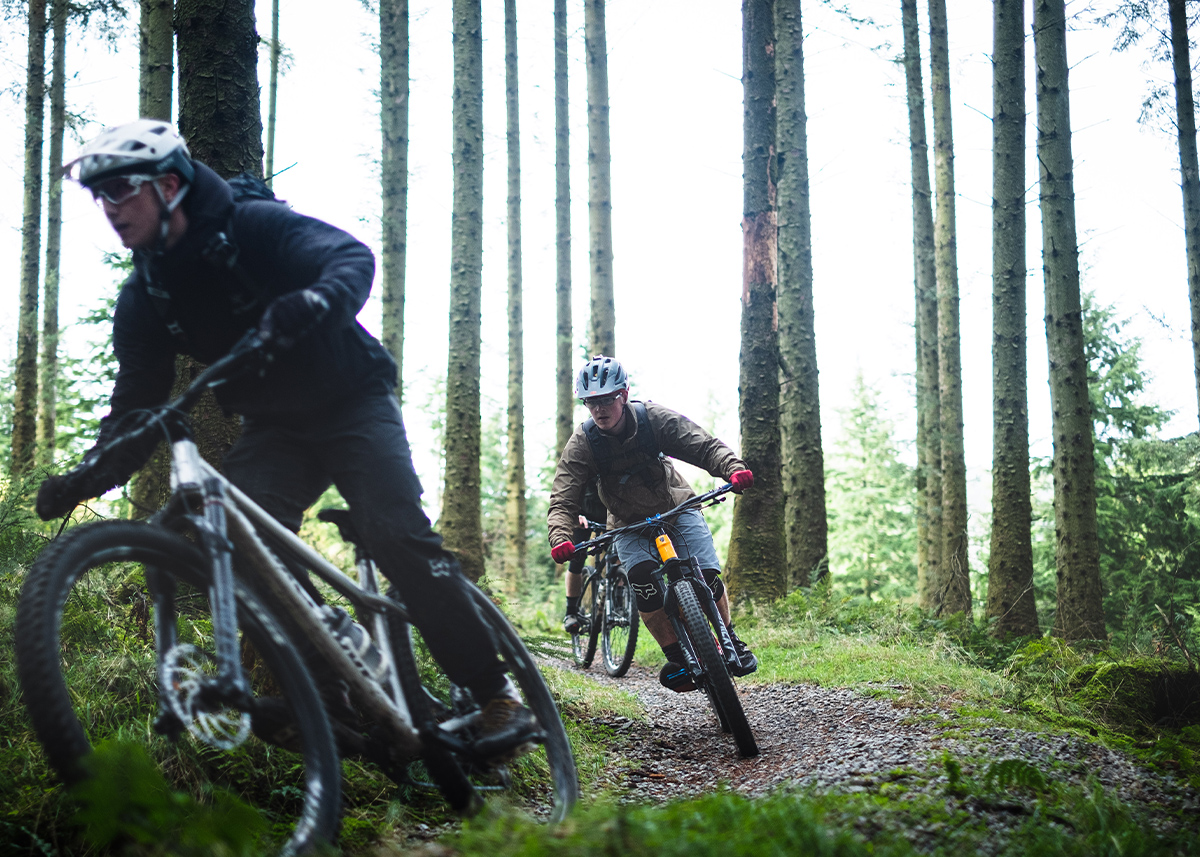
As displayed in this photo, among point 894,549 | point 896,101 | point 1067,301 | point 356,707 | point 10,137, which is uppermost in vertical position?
point 896,101

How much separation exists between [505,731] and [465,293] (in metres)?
10.2

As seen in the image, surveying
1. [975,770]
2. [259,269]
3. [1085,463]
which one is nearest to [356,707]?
[259,269]

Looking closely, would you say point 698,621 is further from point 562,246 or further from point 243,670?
point 562,246

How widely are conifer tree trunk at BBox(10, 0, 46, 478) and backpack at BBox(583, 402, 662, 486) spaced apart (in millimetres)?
12950

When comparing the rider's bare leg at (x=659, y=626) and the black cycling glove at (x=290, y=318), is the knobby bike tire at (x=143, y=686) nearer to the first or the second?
the black cycling glove at (x=290, y=318)

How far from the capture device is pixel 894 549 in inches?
1291

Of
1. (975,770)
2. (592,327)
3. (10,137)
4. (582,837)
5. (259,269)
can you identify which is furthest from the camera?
(10,137)

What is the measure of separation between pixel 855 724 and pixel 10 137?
21043mm

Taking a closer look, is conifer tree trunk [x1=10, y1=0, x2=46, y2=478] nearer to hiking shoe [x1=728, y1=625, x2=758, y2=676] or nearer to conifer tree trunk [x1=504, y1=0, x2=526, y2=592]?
conifer tree trunk [x1=504, y1=0, x2=526, y2=592]

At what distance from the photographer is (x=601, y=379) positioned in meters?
5.38

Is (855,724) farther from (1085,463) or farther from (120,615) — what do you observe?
(1085,463)

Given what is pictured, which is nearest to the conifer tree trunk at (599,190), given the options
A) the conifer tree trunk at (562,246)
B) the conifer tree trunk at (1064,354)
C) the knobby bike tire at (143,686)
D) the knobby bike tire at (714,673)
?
the conifer tree trunk at (562,246)

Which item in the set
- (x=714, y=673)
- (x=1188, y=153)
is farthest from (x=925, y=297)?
(x=714, y=673)

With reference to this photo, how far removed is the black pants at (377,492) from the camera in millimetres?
2805
